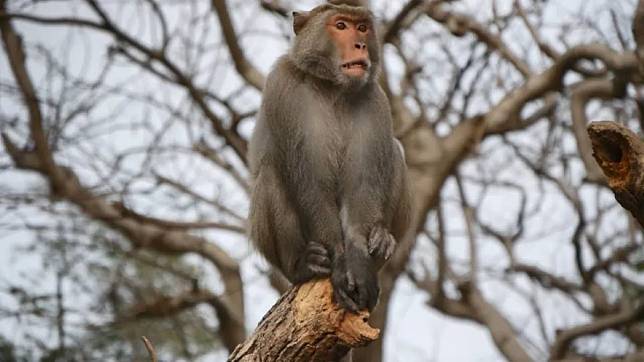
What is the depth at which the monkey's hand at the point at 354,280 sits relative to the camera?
5.31 m

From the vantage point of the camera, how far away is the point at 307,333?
5098mm

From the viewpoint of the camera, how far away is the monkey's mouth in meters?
5.96

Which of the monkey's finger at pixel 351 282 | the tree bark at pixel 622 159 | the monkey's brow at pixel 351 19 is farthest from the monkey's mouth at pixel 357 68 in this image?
the tree bark at pixel 622 159

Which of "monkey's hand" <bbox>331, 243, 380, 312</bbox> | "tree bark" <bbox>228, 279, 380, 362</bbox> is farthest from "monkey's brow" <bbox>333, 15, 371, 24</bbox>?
"tree bark" <bbox>228, 279, 380, 362</bbox>

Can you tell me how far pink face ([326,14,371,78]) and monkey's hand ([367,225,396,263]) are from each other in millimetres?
969

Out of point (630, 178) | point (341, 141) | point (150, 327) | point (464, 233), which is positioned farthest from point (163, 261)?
point (630, 178)

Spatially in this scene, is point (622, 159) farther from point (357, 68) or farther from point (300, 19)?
point (300, 19)

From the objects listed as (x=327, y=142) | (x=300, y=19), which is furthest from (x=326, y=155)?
(x=300, y=19)

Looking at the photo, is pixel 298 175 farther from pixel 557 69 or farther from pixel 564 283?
pixel 564 283

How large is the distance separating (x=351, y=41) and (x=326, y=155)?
741 mm

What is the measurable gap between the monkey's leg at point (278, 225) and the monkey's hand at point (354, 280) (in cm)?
18

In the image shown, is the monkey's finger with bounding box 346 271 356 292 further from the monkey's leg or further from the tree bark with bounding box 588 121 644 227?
the tree bark with bounding box 588 121 644 227

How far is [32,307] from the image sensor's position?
449 inches

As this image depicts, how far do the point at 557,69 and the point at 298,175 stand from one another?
5320mm
